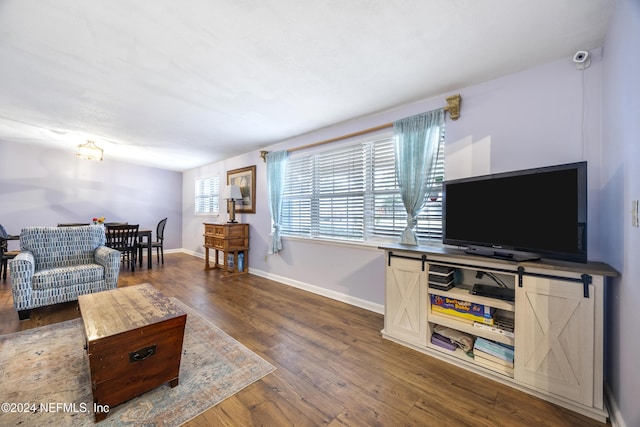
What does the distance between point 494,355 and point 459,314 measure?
32cm

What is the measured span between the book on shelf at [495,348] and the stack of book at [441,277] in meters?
0.43

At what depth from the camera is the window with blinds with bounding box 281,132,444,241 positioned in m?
2.74

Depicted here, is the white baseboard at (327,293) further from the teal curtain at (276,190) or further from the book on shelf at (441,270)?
the book on shelf at (441,270)

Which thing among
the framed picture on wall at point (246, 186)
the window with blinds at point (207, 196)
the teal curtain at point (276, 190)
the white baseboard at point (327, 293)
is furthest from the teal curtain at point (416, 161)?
the window with blinds at point (207, 196)

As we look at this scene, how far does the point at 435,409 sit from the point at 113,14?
314cm

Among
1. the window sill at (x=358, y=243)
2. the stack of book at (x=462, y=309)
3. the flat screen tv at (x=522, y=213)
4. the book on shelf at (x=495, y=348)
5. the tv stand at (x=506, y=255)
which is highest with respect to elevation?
the flat screen tv at (x=522, y=213)

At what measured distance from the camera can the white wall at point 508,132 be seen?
1.78 meters

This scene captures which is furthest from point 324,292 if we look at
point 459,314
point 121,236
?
point 121,236

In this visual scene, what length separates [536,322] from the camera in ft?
5.17

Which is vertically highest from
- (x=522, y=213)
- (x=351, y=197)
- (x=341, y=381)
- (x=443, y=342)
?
(x=351, y=197)

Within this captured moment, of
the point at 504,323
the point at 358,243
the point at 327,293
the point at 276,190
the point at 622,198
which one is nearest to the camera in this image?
the point at 622,198

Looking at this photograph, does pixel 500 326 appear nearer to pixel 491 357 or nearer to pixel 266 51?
pixel 491 357

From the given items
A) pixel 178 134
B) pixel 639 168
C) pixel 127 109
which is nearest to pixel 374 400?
pixel 639 168

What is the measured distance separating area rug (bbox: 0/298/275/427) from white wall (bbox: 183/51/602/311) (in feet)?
4.99
